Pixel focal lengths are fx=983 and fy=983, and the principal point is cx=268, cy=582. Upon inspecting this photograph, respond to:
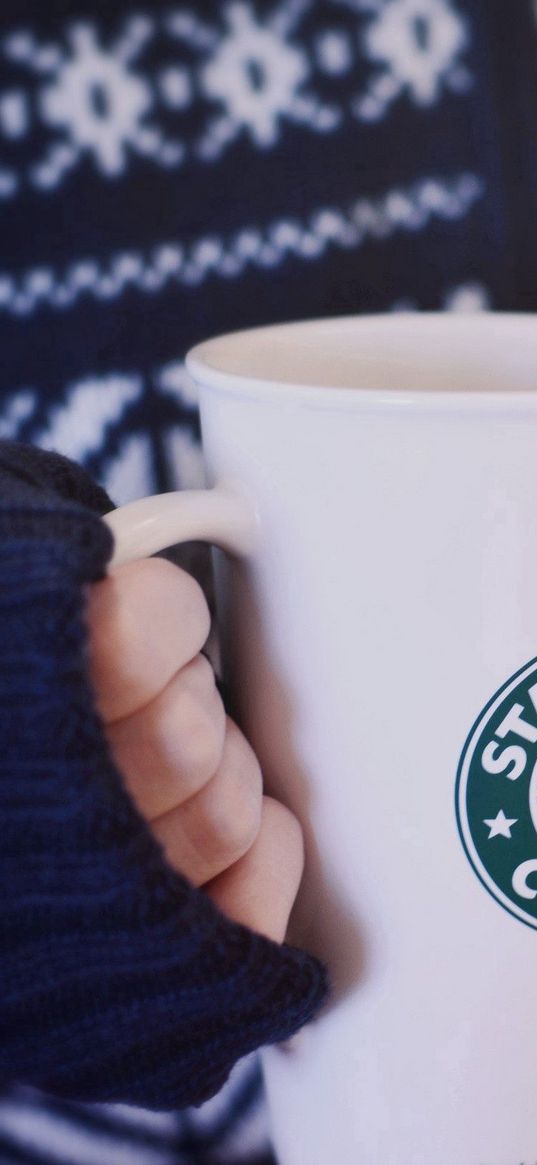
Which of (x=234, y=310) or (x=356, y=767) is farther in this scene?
(x=234, y=310)

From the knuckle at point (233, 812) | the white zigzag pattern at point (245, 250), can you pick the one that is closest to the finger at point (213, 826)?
the knuckle at point (233, 812)

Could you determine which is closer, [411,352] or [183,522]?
[183,522]

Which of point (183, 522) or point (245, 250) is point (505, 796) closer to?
point (183, 522)

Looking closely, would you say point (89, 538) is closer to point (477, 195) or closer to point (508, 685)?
point (508, 685)

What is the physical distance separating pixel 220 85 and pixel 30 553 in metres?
0.31

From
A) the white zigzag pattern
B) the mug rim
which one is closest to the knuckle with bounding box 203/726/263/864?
the mug rim

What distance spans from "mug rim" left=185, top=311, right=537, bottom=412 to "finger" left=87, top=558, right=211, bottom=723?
64mm

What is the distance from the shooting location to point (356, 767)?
33 centimetres

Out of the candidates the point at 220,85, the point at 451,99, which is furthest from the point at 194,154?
the point at 451,99

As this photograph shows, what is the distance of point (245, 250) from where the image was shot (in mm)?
484

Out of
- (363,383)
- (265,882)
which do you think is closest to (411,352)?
(363,383)

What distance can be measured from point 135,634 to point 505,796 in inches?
5.0

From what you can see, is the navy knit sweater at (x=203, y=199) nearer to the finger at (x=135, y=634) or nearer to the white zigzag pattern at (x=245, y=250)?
the white zigzag pattern at (x=245, y=250)

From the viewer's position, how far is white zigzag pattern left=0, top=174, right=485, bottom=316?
46 centimetres
